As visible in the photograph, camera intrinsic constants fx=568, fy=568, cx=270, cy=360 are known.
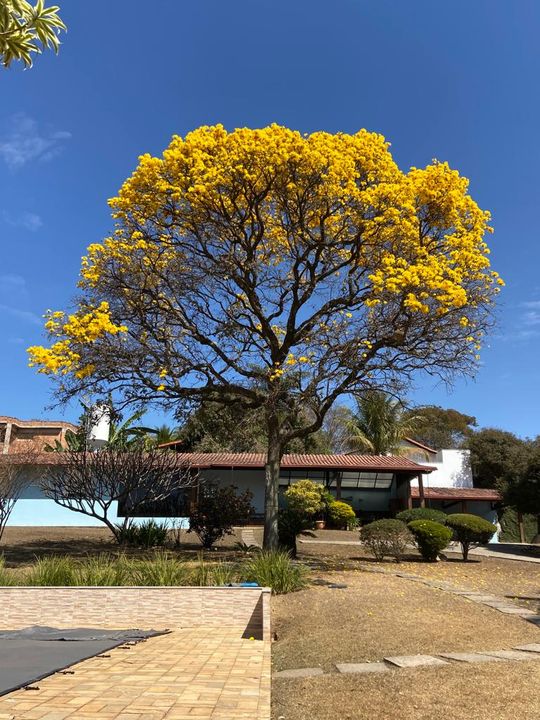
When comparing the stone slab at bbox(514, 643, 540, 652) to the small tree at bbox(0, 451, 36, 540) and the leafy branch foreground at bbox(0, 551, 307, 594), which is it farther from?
the small tree at bbox(0, 451, 36, 540)

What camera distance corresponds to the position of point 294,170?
45.0 ft

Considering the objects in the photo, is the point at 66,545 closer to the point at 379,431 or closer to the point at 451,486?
the point at 379,431

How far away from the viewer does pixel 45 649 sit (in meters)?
5.94

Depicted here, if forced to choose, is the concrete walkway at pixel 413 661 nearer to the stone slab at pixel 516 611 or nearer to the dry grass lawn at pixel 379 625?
the dry grass lawn at pixel 379 625

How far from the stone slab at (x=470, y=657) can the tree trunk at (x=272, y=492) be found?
27.7 ft

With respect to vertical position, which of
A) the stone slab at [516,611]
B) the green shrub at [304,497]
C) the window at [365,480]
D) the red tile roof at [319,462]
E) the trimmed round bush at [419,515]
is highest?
the red tile roof at [319,462]

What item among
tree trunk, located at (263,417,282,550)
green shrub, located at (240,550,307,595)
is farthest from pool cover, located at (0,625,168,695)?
tree trunk, located at (263,417,282,550)

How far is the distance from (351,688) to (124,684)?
203cm

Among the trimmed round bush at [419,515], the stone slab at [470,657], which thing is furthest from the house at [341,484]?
the stone slab at [470,657]

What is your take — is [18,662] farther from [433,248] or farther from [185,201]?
[433,248]

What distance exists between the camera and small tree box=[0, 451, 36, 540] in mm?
18844

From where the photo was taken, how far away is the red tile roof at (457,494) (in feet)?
96.9

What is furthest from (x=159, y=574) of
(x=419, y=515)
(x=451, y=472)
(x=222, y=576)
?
(x=451, y=472)

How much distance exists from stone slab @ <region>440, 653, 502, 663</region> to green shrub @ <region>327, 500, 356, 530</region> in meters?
20.6
